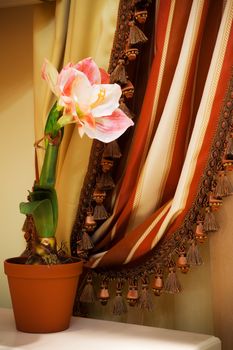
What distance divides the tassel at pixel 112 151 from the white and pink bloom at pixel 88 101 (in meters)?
0.14

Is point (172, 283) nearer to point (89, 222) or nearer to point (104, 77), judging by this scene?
point (89, 222)

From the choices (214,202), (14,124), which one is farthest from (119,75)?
(14,124)

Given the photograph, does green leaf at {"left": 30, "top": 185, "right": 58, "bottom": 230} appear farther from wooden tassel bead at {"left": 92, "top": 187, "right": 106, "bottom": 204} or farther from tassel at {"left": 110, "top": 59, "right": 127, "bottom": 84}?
tassel at {"left": 110, "top": 59, "right": 127, "bottom": 84}

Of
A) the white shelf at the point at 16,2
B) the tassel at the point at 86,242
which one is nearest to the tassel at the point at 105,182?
the tassel at the point at 86,242

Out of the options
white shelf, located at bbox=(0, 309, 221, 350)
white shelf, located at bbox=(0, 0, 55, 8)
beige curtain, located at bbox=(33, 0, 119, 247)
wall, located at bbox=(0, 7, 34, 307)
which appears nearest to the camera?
white shelf, located at bbox=(0, 309, 221, 350)

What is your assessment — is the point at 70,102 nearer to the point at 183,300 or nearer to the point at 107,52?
the point at 107,52

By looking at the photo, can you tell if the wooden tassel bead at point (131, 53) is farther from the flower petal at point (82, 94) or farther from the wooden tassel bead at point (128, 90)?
the flower petal at point (82, 94)

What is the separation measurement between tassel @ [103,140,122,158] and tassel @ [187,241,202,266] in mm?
265

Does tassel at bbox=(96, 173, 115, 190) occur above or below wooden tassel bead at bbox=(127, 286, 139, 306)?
above

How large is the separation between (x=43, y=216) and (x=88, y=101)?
27 cm

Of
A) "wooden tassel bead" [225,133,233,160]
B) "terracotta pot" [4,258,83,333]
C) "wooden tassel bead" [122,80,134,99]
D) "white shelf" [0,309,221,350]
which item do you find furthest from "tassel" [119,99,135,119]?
"white shelf" [0,309,221,350]

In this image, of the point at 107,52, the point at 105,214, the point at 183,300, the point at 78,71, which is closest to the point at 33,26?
the point at 107,52

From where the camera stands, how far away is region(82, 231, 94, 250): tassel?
126cm

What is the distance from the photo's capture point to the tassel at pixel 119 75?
4.00 feet
